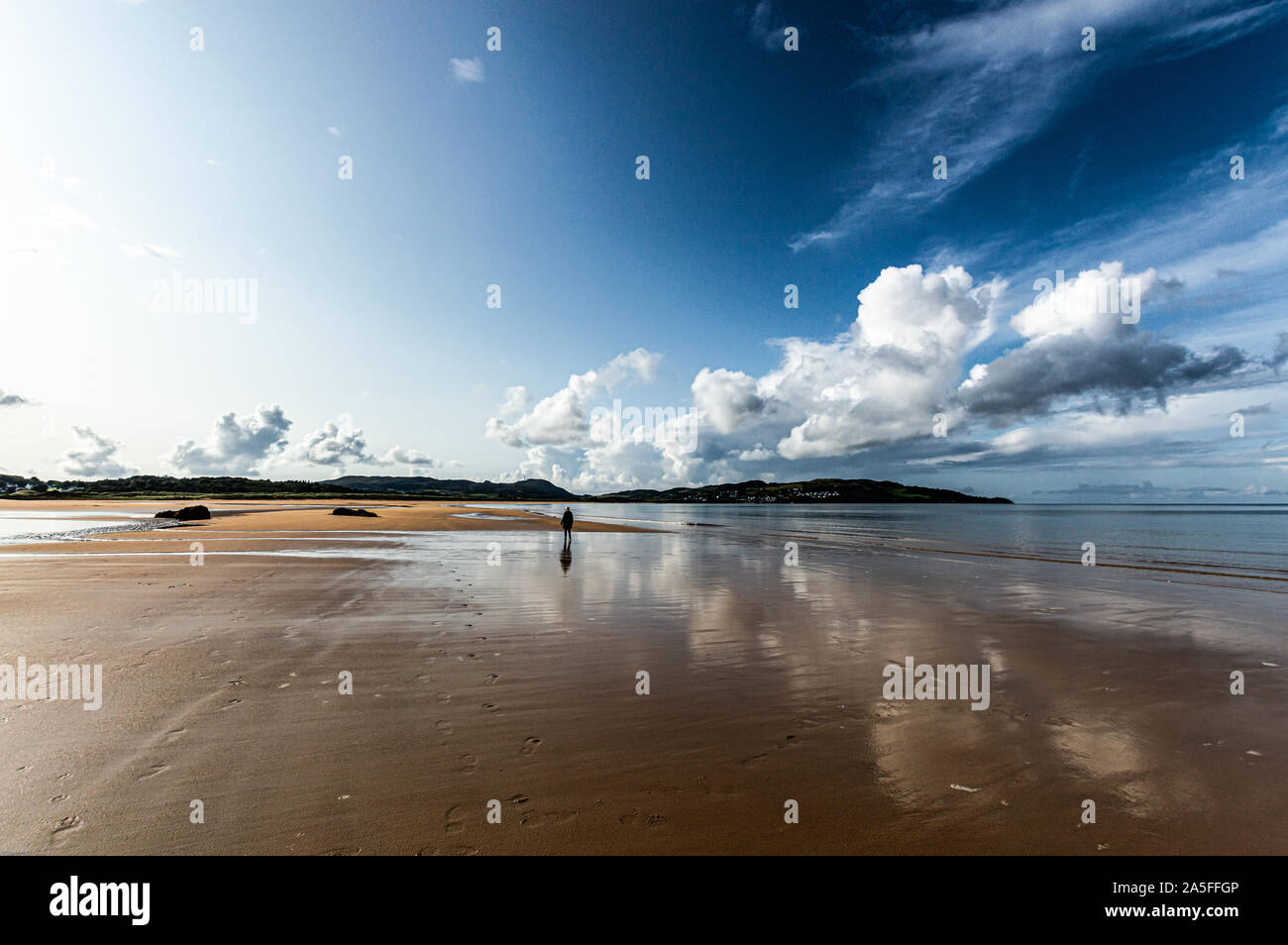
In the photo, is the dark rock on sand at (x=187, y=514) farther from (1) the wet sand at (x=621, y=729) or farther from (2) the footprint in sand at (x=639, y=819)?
(2) the footprint in sand at (x=639, y=819)

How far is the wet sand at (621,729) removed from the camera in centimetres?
482

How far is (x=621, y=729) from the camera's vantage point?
6.96 metres

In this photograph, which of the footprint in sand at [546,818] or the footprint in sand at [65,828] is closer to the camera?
the footprint in sand at [65,828]

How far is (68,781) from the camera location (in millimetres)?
5379

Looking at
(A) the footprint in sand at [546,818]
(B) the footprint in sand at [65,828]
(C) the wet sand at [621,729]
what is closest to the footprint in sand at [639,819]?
(C) the wet sand at [621,729]

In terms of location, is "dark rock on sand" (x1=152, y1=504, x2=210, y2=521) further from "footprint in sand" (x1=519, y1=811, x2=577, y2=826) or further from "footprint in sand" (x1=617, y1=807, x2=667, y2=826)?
"footprint in sand" (x1=617, y1=807, x2=667, y2=826)

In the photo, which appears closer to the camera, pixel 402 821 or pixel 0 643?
pixel 402 821

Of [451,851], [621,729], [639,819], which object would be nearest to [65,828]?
[451,851]

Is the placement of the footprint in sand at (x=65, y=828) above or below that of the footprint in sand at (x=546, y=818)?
above

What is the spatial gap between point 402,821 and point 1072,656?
40.6 ft
